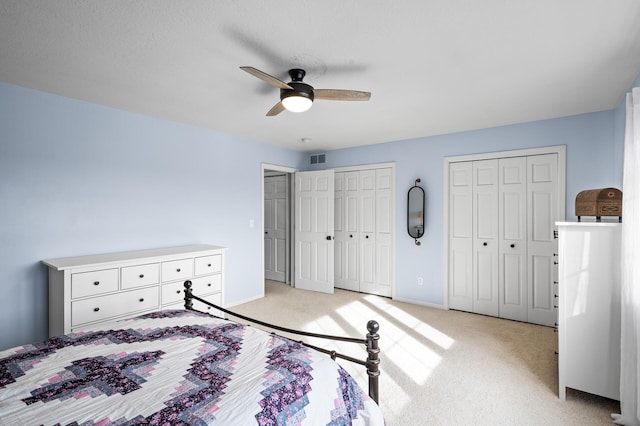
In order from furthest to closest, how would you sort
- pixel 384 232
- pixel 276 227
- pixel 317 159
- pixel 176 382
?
pixel 276 227
pixel 317 159
pixel 384 232
pixel 176 382

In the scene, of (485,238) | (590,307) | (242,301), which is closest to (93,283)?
(242,301)

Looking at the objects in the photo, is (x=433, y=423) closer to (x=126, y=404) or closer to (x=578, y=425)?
(x=578, y=425)

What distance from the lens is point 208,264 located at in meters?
3.69

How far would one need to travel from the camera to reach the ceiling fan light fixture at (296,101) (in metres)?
2.35

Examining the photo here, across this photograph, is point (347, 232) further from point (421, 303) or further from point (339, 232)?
point (421, 303)

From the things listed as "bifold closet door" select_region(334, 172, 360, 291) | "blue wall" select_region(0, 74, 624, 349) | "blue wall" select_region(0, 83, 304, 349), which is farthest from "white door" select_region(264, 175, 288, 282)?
"blue wall" select_region(0, 83, 304, 349)

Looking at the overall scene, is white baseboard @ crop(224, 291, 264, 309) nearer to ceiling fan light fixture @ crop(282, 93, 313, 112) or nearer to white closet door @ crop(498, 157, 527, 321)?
ceiling fan light fixture @ crop(282, 93, 313, 112)

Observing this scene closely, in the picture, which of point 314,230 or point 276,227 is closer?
point 314,230

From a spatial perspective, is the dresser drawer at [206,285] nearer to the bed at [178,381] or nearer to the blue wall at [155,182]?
the blue wall at [155,182]

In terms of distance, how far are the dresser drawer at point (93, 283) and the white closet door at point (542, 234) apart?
462 cm

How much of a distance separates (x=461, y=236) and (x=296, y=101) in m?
3.22

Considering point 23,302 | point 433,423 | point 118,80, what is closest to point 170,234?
point 23,302

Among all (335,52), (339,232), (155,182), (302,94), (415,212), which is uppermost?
(335,52)

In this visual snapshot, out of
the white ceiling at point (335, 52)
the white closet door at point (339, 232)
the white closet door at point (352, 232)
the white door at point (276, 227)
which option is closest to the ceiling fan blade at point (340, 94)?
the white ceiling at point (335, 52)
